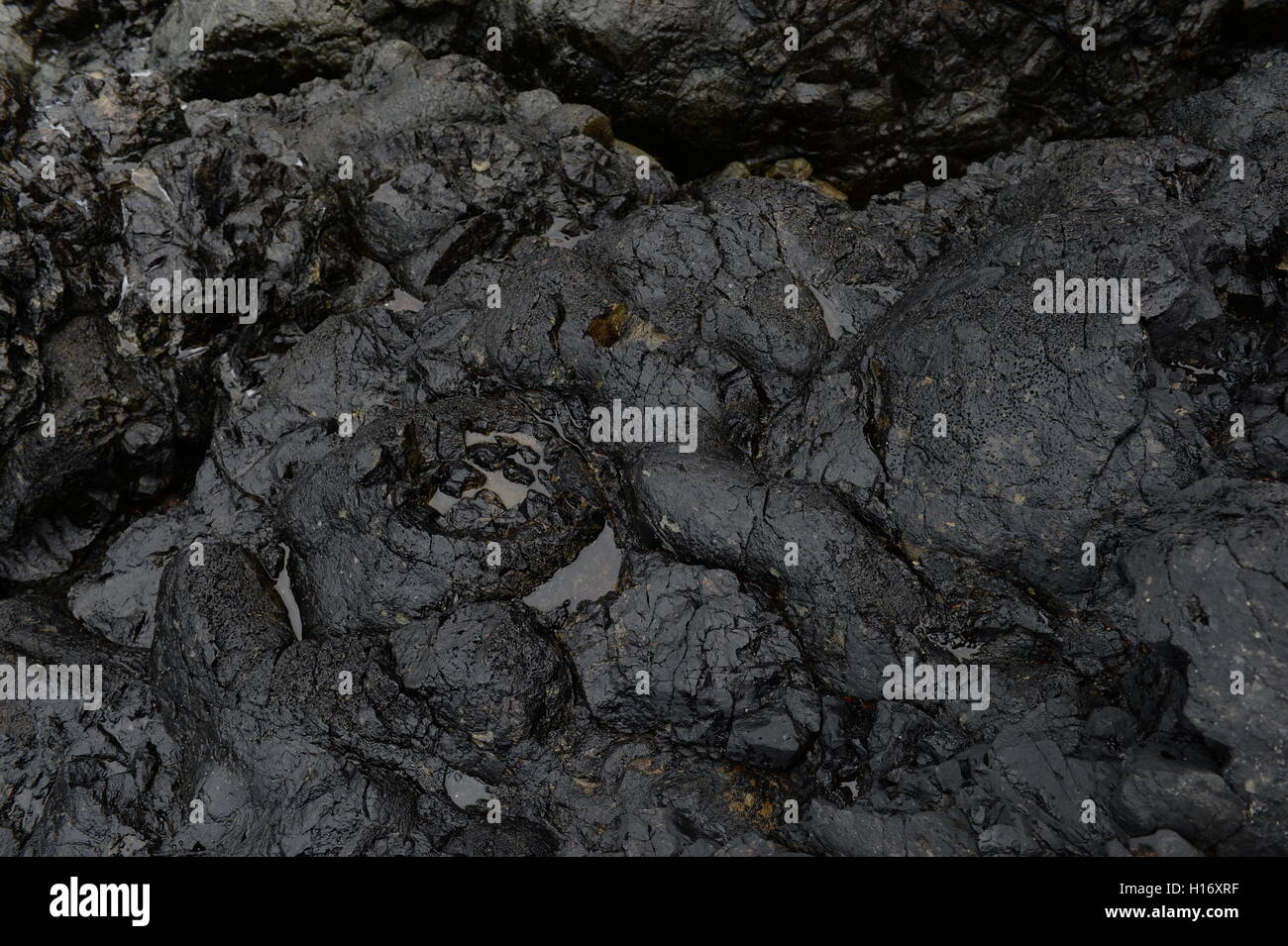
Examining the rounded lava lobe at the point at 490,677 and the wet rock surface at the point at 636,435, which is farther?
the rounded lava lobe at the point at 490,677

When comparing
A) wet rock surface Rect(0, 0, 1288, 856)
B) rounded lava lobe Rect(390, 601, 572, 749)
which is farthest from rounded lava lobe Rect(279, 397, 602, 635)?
rounded lava lobe Rect(390, 601, 572, 749)

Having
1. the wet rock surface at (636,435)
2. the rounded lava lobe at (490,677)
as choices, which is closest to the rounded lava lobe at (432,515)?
the wet rock surface at (636,435)

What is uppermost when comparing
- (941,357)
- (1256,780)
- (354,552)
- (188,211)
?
(188,211)

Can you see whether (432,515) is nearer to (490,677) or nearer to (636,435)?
(490,677)

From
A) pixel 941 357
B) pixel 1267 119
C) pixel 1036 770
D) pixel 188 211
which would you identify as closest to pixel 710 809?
pixel 1036 770

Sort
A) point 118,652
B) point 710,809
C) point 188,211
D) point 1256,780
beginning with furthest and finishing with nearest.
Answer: point 188,211 → point 118,652 → point 710,809 → point 1256,780

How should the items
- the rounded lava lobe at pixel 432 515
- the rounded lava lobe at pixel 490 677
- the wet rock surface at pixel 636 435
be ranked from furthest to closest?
the rounded lava lobe at pixel 432 515
the rounded lava lobe at pixel 490 677
the wet rock surface at pixel 636 435

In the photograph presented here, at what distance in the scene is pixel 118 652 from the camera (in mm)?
5766

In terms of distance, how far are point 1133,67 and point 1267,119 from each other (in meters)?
1.32

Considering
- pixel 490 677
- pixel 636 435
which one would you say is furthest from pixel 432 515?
pixel 636 435

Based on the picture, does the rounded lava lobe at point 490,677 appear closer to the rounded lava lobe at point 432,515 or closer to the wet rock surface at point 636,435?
the wet rock surface at point 636,435

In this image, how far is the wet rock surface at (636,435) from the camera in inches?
184

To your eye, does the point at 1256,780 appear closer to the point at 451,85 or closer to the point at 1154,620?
the point at 1154,620

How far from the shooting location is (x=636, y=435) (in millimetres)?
5520
